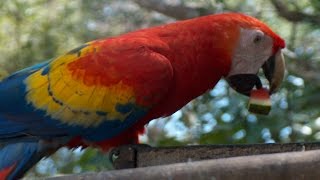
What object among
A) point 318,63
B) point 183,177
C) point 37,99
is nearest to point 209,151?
point 183,177

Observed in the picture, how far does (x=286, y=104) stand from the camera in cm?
303

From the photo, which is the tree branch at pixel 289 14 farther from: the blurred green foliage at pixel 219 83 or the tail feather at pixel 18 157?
the tail feather at pixel 18 157

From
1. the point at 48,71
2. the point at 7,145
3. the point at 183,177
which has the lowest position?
the point at 7,145

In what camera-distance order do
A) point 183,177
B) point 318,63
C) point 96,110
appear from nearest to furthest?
point 183,177, point 96,110, point 318,63

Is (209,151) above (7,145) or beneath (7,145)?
above

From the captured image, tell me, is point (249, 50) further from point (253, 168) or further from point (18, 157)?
point (253, 168)

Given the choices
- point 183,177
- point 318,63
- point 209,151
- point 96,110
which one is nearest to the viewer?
point 183,177

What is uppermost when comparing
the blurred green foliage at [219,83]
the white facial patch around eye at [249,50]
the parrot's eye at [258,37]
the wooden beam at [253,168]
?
the wooden beam at [253,168]

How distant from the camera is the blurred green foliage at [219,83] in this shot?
295 centimetres

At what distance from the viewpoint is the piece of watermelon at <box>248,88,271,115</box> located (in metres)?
2.09

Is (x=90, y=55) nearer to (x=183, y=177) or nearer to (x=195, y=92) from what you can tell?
(x=195, y=92)

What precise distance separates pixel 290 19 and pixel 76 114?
3.98 ft

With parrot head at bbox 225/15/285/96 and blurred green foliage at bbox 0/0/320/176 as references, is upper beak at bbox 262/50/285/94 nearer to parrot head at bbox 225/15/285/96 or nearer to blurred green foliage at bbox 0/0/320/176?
parrot head at bbox 225/15/285/96

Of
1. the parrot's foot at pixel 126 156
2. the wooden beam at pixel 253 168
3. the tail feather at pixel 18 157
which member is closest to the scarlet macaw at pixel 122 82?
the tail feather at pixel 18 157
